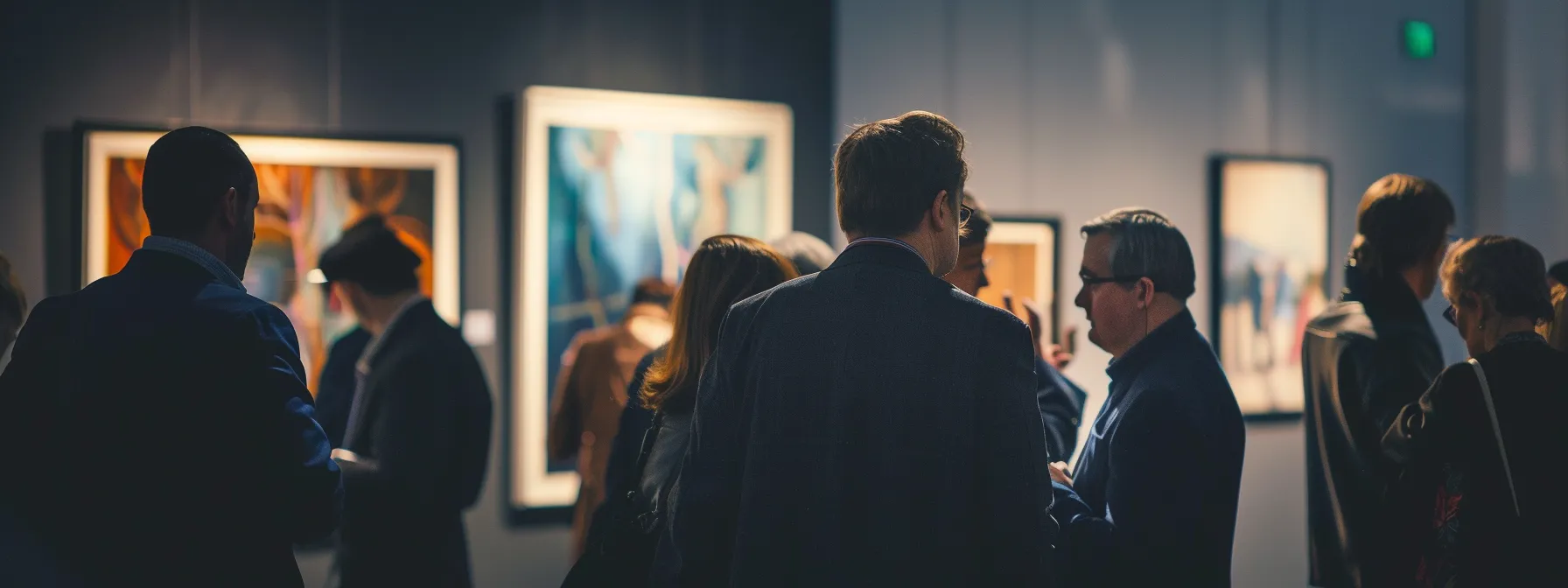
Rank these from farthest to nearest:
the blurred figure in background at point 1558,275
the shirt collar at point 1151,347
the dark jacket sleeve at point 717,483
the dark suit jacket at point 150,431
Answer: the blurred figure in background at point 1558,275 < the shirt collar at point 1151,347 < the dark suit jacket at point 150,431 < the dark jacket sleeve at point 717,483

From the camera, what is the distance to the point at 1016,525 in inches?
73.5

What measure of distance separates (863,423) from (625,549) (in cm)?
74

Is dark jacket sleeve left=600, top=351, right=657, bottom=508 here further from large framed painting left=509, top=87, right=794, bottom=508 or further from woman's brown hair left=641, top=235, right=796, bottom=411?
large framed painting left=509, top=87, right=794, bottom=508

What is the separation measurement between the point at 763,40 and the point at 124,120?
2359 mm

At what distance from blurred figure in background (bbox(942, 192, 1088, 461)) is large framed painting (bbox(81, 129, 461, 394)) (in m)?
2.27

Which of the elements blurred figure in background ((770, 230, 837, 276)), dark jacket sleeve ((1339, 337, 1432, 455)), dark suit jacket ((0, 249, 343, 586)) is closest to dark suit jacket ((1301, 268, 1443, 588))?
dark jacket sleeve ((1339, 337, 1432, 455))

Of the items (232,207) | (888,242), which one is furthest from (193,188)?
(888,242)

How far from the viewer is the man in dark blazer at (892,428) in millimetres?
1882

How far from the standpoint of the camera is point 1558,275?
136 inches

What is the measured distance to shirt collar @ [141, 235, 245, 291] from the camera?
2.29m

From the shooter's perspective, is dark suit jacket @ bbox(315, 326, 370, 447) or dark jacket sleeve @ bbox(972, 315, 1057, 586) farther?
dark suit jacket @ bbox(315, 326, 370, 447)

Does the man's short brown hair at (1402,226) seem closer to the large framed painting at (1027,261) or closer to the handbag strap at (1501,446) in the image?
the handbag strap at (1501,446)

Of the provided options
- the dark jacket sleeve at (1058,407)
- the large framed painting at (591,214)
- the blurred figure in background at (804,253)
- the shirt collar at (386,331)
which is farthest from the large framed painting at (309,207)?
the dark jacket sleeve at (1058,407)

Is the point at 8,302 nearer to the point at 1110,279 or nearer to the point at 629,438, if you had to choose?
the point at 629,438
